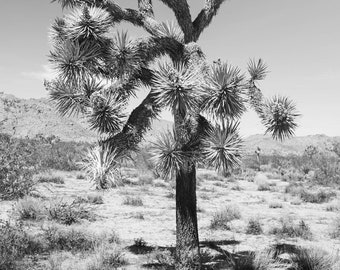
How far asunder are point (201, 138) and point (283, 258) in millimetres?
4050

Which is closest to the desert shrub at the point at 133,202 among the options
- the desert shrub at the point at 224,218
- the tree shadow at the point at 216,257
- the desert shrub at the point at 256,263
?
the desert shrub at the point at 224,218

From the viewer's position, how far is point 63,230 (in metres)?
9.23

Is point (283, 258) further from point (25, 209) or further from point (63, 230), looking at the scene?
point (25, 209)

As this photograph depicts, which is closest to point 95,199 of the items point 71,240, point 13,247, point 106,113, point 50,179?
point 50,179

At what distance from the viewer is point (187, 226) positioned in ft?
20.5

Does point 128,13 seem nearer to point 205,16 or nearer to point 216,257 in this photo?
point 205,16

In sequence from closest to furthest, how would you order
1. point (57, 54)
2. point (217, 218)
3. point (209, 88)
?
1. point (209, 88)
2. point (57, 54)
3. point (217, 218)

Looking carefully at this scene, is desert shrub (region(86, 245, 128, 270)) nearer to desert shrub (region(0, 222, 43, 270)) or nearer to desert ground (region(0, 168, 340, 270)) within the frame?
desert ground (region(0, 168, 340, 270))

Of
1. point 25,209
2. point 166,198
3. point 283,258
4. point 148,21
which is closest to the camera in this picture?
point 148,21

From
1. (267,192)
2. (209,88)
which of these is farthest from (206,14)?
(267,192)

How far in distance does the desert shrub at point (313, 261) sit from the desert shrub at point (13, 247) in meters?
5.15

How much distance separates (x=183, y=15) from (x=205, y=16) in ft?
1.46

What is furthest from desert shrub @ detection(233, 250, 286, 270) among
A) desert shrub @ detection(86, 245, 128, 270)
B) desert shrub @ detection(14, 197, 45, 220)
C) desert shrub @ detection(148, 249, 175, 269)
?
desert shrub @ detection(14, 197, 45, 220)

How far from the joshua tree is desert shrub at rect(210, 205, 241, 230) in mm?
4576
